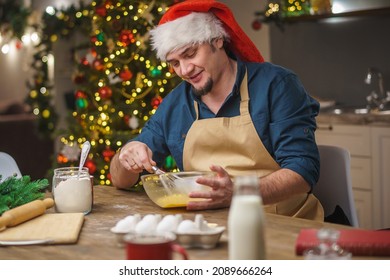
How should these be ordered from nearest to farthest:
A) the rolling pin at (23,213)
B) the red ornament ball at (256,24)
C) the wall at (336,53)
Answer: the rolling pin at (23,213)
the wall at (336,53)
the red ornament ball at (256,24)

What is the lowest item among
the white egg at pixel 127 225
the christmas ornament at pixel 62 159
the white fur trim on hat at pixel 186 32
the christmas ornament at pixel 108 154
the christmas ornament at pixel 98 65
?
the christmas ornament at pixel 62 159

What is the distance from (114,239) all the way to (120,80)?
264cm

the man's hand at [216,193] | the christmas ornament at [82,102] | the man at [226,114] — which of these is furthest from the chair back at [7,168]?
the christmas ornament at [82,102]

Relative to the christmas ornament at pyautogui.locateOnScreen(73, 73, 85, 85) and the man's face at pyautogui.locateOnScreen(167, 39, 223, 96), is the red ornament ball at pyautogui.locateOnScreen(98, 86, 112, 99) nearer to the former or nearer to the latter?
the christmas ornament at pyautogui.locateOnScreen(73, 73, 85, 85)

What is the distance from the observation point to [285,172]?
2318mm

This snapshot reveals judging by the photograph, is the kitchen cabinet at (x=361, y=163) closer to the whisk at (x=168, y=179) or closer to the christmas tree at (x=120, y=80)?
the christmas tree at (x=120, y=80)

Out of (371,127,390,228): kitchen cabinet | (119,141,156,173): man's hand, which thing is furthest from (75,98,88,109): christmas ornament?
(119,141,156,173): man's hand

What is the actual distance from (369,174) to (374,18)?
1.10 metres

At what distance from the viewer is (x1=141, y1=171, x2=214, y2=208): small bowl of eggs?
85.0 inches

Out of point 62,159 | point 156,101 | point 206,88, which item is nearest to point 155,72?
point 156,101

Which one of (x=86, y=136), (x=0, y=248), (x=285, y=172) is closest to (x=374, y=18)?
(x=86, y=136)

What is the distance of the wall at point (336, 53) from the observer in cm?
495

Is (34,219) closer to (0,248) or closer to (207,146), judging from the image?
(0,248)

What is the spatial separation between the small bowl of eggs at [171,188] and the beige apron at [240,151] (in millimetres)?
310
